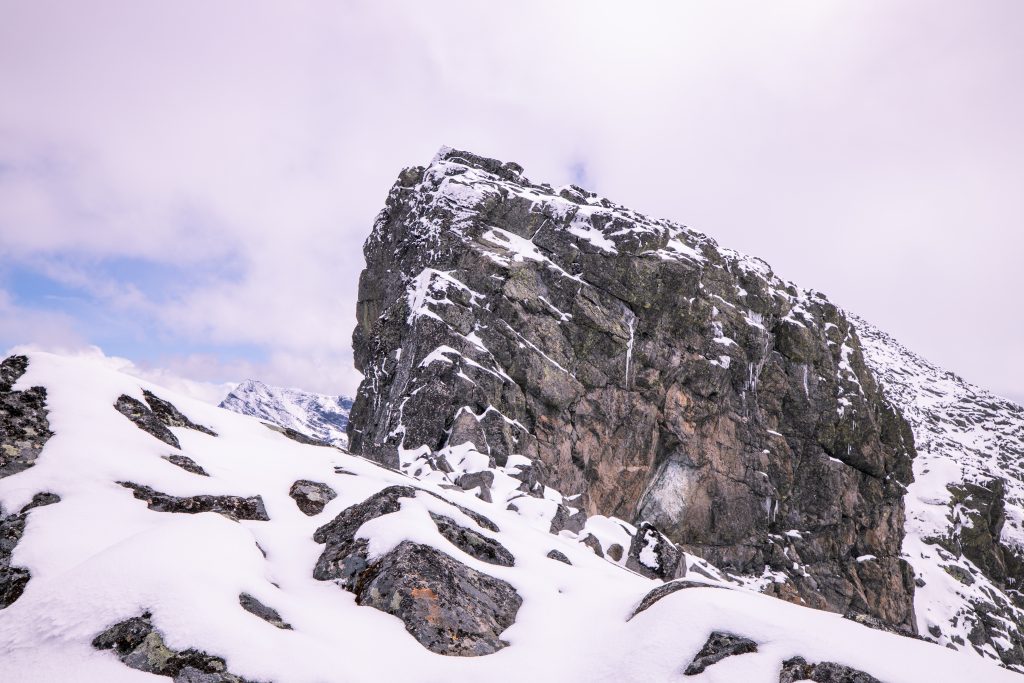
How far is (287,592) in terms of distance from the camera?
8.72 m

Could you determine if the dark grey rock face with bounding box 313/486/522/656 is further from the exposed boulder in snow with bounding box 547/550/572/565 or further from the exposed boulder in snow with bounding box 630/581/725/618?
the exposed boulder in snow with bounding box 547/550/572/565

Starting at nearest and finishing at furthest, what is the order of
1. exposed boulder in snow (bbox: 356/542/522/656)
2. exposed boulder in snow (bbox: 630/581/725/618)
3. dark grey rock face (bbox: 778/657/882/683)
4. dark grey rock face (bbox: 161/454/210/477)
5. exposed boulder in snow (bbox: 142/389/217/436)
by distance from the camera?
1. dark grey rock face (bbox: 778/657/882/683)
2. exposed boulder in snow (bbox: 356/542/522/656)
3. exposed boulder in snow (bbox: 630/581/725/618)
4. dark grey rock face (bbox: 161/454/210/477)
5. exposed boulder in snow (bbox: 142/389/217/436)

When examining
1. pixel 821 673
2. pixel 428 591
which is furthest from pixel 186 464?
pixel 821 673

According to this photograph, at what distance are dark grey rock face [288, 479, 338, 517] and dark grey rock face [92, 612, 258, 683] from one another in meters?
Result: 6.05

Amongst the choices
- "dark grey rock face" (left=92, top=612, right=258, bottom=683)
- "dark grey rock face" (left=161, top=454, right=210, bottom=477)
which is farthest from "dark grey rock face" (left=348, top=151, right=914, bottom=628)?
"dark grey rock face" (left=92, top=612, right=258, bottom=683)

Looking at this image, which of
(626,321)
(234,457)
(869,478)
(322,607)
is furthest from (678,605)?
(869,478)

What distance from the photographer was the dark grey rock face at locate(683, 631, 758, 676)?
7137 millimetres

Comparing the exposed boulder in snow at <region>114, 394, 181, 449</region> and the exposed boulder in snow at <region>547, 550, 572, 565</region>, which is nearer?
the exposed boulder in snow at <region>114, 394, 181, 449</region>

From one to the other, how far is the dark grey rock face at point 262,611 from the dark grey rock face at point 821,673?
6764 millimetres

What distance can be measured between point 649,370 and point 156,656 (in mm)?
53403

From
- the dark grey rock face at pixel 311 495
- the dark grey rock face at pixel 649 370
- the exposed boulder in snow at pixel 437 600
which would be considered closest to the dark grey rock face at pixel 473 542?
the exposed boulder in snow at pixel 437 600

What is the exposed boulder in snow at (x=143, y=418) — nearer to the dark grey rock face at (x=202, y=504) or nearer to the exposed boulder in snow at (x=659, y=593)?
the dark grey rock face at (x=202, y=504)

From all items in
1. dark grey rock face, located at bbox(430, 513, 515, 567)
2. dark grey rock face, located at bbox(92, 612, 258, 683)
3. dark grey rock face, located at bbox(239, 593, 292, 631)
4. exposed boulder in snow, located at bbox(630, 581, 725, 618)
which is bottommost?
Answer: dark grey rock face, located at bbox(92, 612, 258, 683)

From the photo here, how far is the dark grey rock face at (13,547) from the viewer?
7.08 m
